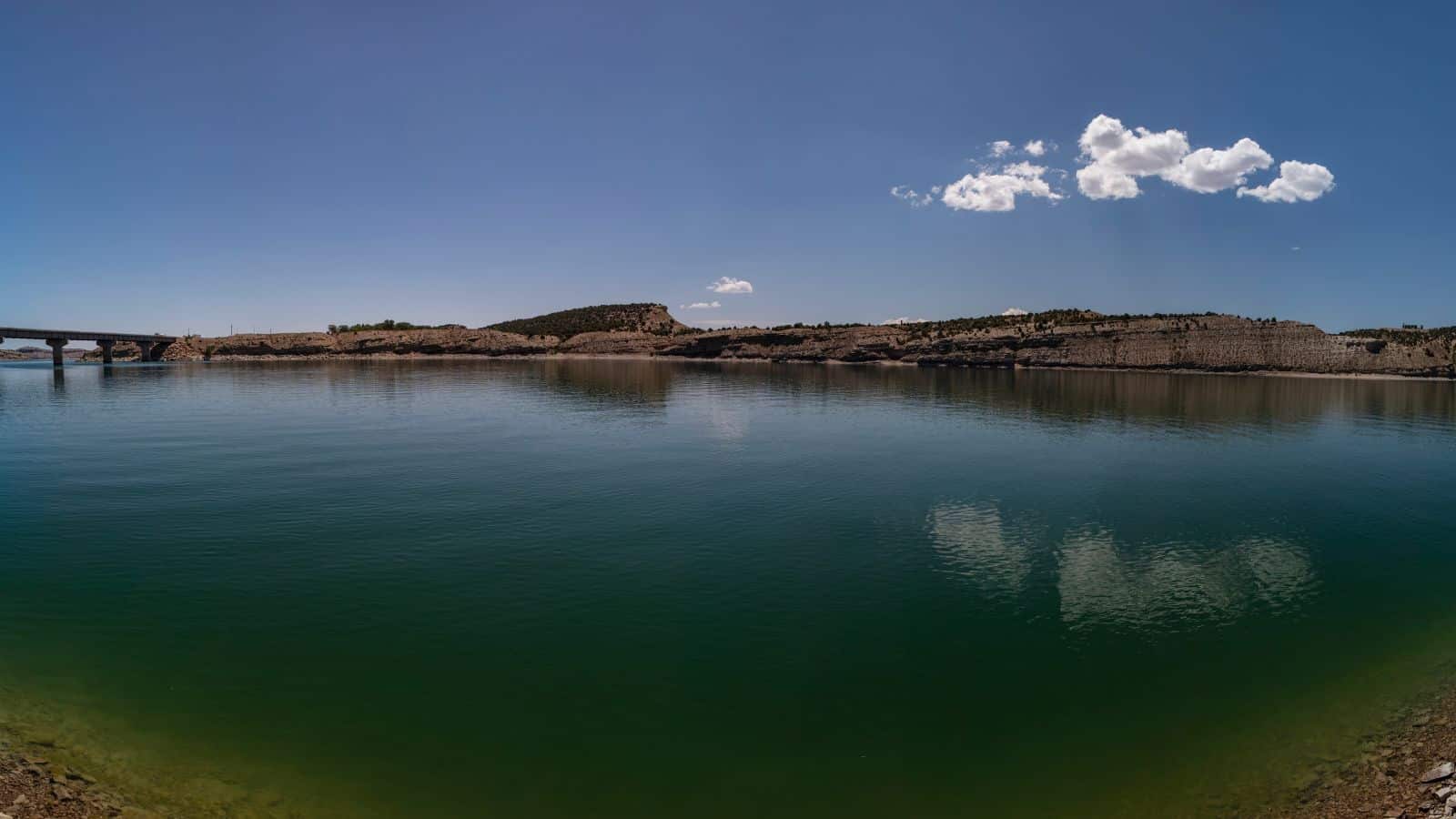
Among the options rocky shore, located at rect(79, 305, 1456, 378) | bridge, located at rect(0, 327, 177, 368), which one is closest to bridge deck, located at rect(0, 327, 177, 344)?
bridge, located at rect(0, 327, 177, 368)

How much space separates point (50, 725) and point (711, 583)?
12.6 meters

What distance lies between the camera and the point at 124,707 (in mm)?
11789

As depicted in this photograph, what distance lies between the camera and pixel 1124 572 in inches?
768

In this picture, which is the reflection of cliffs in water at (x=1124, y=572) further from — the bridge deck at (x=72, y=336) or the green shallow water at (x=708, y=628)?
the bridge deck at (x=72, y=336)

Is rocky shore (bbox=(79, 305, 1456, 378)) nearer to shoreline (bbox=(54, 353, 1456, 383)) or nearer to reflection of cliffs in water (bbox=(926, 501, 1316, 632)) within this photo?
shoreline (bbox=(54, 353, 1456, 383))

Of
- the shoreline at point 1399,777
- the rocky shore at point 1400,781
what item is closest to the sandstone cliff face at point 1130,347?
the shoreline at point 1399,777

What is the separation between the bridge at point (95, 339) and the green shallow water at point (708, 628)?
150 meters

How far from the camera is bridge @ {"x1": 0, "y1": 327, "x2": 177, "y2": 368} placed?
14162 cm

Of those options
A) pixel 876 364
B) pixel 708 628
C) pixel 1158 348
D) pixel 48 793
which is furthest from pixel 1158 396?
pixel 48 793

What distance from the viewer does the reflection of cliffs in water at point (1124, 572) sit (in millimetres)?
16859

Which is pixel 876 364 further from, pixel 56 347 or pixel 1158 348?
pixel 56 347

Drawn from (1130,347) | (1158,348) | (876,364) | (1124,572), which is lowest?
(1124,572)

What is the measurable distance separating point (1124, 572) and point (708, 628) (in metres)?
12.4

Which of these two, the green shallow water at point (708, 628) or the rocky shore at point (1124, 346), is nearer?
the green shallow water at point (708, 628)
